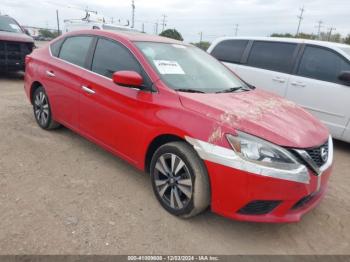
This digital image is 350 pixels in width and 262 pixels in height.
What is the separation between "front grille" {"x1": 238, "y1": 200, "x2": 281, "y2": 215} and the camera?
262cm

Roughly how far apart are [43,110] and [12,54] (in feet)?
17.7

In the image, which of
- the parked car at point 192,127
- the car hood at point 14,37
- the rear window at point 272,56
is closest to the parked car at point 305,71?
the rear window at point 272,56

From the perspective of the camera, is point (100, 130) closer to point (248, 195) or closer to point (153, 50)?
point (153, 50)

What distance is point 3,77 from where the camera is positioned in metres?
10.2

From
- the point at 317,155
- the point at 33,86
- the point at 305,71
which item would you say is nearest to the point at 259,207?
the point at 317,155

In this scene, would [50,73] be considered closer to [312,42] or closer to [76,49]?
[76,49]

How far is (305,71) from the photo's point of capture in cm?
570

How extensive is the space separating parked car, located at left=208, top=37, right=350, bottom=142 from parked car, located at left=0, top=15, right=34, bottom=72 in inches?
245

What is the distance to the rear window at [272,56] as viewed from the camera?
594 cm

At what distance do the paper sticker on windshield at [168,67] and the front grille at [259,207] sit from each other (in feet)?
5.17

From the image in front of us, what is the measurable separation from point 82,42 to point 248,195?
3071 millimetres

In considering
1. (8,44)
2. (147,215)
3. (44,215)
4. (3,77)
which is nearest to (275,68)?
(147,215)

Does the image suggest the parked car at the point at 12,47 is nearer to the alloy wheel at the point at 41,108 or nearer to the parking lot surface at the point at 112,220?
the alloy wheel at the point at 41,108

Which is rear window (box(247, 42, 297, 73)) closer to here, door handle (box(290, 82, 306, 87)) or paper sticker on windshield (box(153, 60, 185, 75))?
door handle (box(290, 82, 306, 87))
